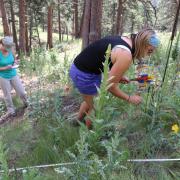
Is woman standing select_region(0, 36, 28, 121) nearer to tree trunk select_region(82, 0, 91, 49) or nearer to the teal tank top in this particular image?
the teal tank top

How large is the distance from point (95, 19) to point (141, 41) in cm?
493

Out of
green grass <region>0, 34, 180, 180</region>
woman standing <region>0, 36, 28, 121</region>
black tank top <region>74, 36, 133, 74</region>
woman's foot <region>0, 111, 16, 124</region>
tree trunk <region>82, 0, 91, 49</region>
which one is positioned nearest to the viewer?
green grass <region>0, 34, 180, 180</region>

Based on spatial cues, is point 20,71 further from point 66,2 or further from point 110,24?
point 110,24

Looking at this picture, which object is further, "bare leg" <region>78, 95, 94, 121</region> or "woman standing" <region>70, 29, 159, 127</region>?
"bare leg" <region>78, 95, 94, 121</region>

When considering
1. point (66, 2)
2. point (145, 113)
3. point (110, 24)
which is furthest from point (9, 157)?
point (110, 24)

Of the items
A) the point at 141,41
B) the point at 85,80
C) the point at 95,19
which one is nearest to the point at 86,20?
the point at 95,19

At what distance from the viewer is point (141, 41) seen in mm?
3348

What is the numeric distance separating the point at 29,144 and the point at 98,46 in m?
1.72

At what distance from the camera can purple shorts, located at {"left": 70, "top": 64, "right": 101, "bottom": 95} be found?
398 centimetres

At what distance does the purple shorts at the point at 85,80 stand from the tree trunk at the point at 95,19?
424cm

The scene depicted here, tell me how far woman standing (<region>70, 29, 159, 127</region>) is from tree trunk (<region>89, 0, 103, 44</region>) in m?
4.23

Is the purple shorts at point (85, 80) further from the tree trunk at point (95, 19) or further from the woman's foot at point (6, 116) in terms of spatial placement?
the tree trunk at point (95, 19)

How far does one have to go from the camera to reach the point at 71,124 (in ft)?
14.7

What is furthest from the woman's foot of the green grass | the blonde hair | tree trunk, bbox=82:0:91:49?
the blonde hair
